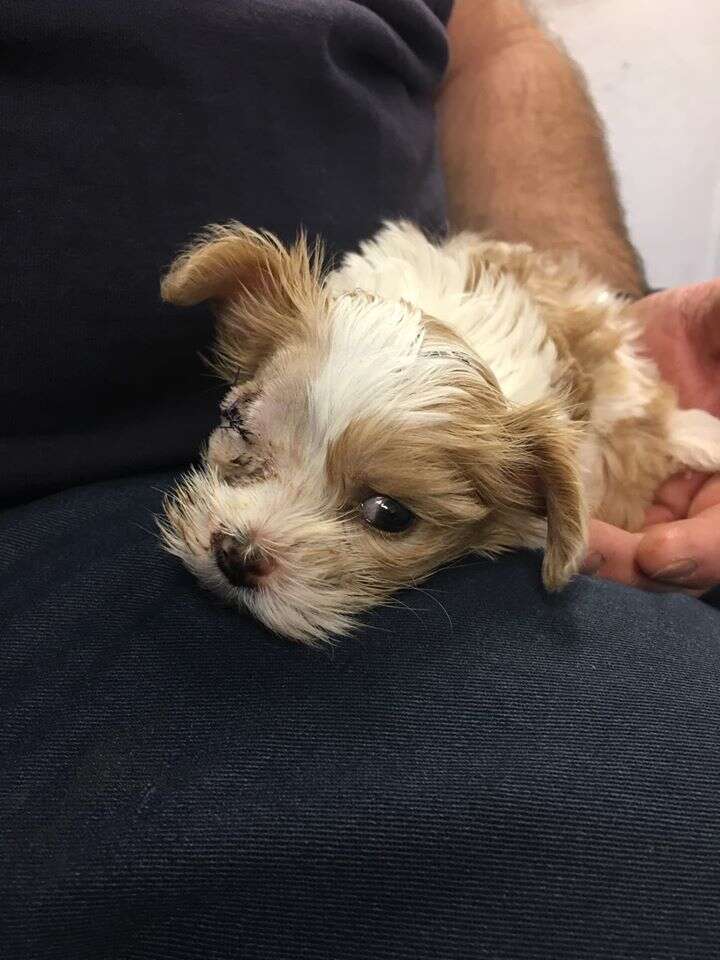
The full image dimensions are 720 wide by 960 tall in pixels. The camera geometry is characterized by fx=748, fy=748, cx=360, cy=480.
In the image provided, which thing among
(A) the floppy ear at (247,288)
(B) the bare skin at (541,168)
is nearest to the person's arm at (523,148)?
(B) the bare skin at (541,168)

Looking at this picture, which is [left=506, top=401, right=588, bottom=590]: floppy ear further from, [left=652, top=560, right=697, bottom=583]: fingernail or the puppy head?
[left=652, top=560, right=697, bottom=583]: fingernail

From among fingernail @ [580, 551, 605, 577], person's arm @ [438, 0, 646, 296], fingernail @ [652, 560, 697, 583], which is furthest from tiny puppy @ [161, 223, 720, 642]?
person's arm @ [438, 0, 646, 296]

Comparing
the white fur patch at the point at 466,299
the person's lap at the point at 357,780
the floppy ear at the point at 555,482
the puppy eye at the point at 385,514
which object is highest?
the white fur patch at the point at 466,299

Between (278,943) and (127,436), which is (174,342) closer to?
(127,436)

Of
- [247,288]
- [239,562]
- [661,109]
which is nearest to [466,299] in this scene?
[247,288]

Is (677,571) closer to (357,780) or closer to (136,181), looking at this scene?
(357,780)

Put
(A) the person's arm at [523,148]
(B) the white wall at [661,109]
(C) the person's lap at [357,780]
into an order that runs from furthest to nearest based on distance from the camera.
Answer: (B) the white wall at [661,109] → (A) the person's arm at [523,148] → (C) the person's lap at [357,780]

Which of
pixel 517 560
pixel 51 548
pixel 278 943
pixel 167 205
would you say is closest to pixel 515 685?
pixel 517 560

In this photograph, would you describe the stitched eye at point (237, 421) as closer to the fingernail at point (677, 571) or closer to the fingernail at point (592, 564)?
the fingernail at point (592, 564)
